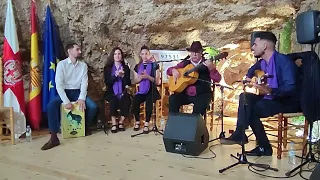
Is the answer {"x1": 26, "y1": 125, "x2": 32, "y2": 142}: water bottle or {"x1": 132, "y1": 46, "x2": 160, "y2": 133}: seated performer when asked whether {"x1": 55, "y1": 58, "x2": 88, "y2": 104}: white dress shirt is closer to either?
{"x1": 26, "y1": 125, "x2": 32, "y2": 142}: water bottle

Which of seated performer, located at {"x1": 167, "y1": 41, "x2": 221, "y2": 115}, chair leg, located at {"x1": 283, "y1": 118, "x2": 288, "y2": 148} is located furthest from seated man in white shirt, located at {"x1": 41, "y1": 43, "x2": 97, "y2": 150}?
chair leg, located at {"x1": 283, "y1": 118, "x2": 288, "y2": 148}

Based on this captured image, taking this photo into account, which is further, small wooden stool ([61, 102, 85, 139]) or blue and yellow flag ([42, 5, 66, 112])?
blue and yellow flag ([42, 5, 66, 112])

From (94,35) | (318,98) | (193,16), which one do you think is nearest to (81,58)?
(94,35)

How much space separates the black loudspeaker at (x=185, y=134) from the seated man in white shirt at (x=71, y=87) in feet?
3.71

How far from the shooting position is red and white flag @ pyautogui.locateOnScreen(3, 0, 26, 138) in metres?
3.55

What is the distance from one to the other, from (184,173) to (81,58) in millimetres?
2347

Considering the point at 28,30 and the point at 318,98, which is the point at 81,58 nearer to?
the point at 28,30

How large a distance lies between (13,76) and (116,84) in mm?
1144

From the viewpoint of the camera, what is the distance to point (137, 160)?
2.80m

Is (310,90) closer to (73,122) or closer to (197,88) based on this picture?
(197,88)

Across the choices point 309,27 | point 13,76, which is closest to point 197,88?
point 309,27

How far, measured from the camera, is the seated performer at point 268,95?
2643mm

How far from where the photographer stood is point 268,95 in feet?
9.23

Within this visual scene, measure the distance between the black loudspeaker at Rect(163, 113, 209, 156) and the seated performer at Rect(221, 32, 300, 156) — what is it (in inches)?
10.3
